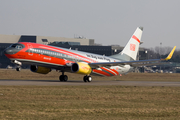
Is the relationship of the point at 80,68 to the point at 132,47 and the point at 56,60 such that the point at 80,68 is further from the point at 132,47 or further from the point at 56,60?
the point at 132,47

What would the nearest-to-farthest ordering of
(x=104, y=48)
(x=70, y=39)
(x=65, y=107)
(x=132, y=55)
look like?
(x=65, y=107), (x=132, y=55), (x=104, y=48), (x=70, y=39)

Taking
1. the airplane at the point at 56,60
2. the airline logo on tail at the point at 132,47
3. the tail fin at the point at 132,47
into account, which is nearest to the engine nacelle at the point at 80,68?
the airplane at the point at 56,60

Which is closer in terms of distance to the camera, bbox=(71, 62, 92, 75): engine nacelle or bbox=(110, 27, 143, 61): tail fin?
bbox=(71, 62, 92, 75): engine nacelle

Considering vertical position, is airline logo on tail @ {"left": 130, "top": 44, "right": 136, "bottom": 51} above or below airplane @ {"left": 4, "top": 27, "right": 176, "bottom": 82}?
above

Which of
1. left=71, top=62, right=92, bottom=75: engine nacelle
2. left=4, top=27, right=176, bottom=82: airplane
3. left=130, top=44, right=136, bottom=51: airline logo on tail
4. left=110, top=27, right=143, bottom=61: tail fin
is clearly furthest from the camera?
left=130, top=44, right=136, bottom=51: airline logo on tail

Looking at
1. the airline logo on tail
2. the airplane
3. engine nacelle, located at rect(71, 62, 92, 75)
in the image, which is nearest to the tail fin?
the airline logo on tail

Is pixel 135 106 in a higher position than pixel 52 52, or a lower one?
lower

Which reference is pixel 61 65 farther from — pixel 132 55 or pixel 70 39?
pixel 70 39

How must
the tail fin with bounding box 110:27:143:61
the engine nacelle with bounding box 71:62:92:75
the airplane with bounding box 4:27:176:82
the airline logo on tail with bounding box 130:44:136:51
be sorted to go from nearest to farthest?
1. the airplane with bounding box 4:27:176:82
2. the engine nacelle with bounding box 71:62:92:75
3. the tail fin with bounding box 110:27:143:61
4. the airline logo on tail with bounding box 130:44:136:51

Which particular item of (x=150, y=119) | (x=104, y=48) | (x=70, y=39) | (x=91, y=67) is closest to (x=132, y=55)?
(x=91, y=67)

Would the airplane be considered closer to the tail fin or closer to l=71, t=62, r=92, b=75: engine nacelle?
l=71, t=62, r=92, b=75: engine nacelle

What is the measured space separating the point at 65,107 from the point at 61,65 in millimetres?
23994

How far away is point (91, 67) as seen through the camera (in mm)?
43750

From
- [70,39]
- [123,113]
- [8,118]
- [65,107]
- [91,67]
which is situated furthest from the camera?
[70,39]
